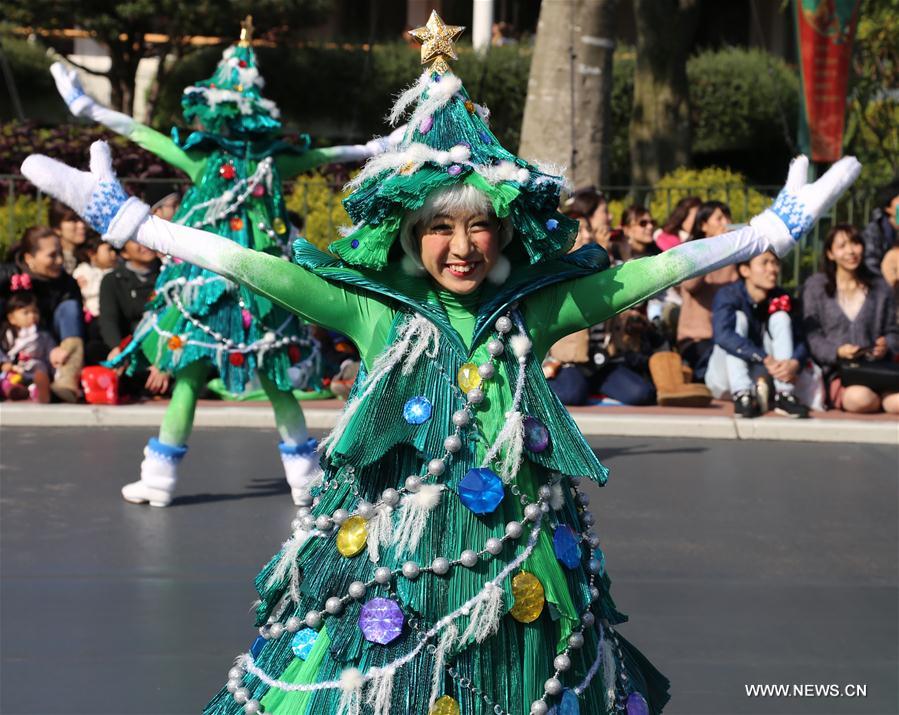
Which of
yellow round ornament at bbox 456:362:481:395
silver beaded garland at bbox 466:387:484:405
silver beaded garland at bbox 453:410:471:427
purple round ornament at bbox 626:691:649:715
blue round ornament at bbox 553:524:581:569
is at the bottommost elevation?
purple round ornament at bbox 626:691:649:715

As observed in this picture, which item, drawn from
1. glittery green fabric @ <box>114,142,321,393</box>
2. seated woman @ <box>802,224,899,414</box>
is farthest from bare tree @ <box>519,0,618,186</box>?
glittery green fabric @ <box>114,142,321,393</box>

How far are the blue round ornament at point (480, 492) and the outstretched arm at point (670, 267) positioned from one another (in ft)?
1.50

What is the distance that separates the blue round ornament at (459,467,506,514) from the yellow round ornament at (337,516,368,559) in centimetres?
24

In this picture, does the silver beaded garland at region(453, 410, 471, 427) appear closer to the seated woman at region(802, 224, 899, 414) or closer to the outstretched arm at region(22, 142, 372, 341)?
the outstretched arm at region(22, 142, 372, 341)

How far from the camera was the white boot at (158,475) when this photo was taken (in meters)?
7.36

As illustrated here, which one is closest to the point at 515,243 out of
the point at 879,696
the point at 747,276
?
the point at 879,696

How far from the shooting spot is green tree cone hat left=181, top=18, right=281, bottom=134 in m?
7.34

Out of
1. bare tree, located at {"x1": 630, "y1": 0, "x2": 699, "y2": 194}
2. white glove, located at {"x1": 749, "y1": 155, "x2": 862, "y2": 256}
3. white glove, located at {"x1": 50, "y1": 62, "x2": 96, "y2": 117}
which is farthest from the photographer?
bare tree, located at {"x1": 630, "y1": 0, "x2": 699, "y2": 194}

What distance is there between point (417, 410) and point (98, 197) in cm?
96

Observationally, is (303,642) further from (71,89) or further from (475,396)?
(71,89)

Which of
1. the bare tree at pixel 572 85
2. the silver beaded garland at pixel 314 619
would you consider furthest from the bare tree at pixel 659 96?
the silver beaded garland at pixel 314 619

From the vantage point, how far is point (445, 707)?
11.1 feet

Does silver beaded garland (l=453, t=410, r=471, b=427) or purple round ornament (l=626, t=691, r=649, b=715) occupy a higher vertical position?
silver beaded garland (l=453, t=410, r=471, b=427)
